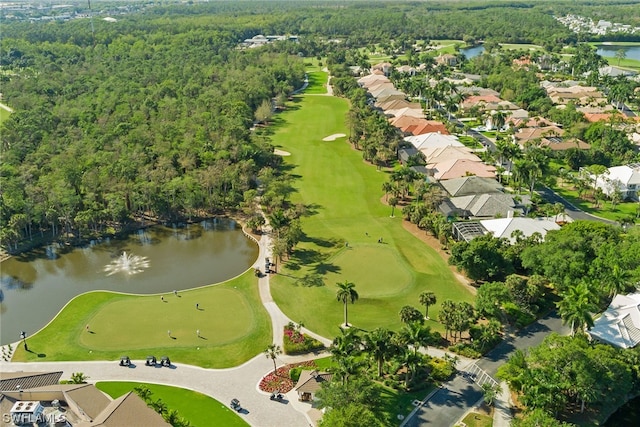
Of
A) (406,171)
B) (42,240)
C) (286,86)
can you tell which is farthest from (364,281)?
(286,86)

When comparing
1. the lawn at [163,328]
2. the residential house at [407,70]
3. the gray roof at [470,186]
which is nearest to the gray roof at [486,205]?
the gray roof at [470,186]

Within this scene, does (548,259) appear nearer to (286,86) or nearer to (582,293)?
(582,293)

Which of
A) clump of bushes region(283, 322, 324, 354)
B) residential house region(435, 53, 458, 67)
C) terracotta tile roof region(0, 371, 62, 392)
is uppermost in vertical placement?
residential house region(435, 53, 458, 67)

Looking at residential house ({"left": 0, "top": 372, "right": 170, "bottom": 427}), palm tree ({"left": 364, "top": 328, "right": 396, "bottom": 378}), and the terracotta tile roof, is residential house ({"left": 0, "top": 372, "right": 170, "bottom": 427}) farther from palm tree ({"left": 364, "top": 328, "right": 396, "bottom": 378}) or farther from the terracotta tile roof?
palm tree ({"left": 364, "top": 328, "right": 396, "bottom": 378})

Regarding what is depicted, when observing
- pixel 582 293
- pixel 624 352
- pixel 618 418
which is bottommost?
pixel 618 418

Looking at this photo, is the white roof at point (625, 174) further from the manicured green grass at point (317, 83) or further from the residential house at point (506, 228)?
the manicured green grass at point (317, 83)

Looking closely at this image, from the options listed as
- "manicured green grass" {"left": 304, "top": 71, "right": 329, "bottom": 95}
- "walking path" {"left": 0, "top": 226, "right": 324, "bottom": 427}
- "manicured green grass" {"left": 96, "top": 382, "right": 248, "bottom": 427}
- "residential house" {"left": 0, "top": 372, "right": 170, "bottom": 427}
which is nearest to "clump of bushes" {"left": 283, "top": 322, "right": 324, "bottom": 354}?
"walking path" {"left": 0, "top": 226, "right": 324, "bottom": 427}

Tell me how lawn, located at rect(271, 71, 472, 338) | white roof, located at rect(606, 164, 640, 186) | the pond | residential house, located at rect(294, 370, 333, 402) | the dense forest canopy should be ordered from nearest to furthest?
residential house, located at rect(294, 370, 333, 402) < lawn, located at rect(271, 71, 472, 338) < the pond < the dense forest canopy < white roof, located at rect(606, 164, 640, 186)

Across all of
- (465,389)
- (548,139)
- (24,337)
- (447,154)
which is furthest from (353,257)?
(548,139)
